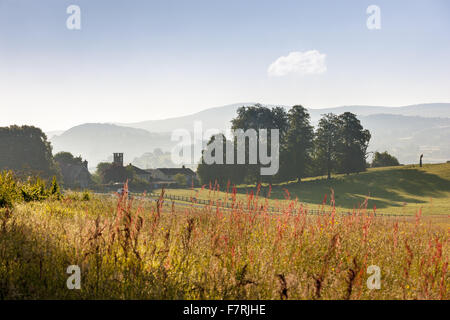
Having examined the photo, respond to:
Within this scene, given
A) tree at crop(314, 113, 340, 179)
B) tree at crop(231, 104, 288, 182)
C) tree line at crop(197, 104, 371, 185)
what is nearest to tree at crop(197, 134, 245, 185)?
tree line at crop(197, 104, 371, 185)

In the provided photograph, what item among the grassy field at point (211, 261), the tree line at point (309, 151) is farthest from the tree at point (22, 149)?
the grassy field at point (211, 261)

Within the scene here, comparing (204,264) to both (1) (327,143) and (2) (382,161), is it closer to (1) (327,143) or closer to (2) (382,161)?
(1) (327,143)

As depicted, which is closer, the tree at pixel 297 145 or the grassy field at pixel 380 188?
the grassy field at pixel 380 188

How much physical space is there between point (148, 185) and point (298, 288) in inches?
2857

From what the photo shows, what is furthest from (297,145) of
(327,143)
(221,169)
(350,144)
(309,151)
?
(221,169)

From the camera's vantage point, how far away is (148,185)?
74.3m

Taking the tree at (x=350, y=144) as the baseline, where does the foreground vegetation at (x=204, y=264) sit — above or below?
below

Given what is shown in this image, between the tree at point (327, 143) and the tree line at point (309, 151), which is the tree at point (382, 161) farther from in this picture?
the tree at point (327, 143)

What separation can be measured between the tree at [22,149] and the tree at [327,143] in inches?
1937

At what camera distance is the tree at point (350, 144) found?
63.5 m

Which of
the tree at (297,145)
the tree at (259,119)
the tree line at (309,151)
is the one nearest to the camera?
the tree at (297,145)

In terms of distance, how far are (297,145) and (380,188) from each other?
1634cm

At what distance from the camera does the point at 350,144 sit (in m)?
64.2

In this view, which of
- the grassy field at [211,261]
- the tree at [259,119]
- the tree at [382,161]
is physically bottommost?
the grassy field at [211,261]
